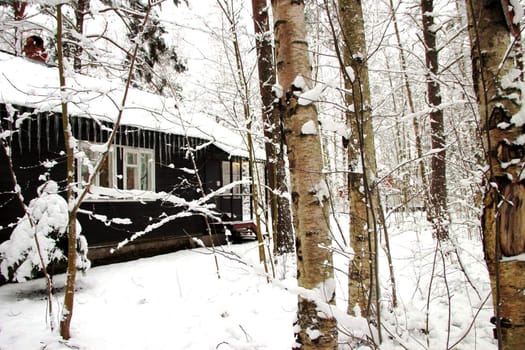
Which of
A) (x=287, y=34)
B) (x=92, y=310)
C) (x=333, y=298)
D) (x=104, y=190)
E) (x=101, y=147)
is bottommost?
(x=92, y=310)

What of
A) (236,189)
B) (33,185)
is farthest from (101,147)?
(236,189)

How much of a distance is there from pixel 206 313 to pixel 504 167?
410 cm

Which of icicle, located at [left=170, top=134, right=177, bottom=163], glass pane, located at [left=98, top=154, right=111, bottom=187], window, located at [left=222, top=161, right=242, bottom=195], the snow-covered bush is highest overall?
icicle, located at [left=170, top=134, right=177, bottom=163]

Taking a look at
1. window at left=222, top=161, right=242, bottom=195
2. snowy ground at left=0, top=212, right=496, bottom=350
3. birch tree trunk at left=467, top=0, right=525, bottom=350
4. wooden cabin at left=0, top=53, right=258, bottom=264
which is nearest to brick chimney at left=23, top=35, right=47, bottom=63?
wooden cabin at left=0, top=53, right=258, bottom=264

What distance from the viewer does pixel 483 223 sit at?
1.74 m

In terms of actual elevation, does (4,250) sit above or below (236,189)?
below

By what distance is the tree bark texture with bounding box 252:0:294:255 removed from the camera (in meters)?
6.11

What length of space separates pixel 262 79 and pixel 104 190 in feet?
14.5

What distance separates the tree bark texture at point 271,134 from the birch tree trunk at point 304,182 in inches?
145

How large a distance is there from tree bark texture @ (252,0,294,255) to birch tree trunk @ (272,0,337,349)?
12.1ft

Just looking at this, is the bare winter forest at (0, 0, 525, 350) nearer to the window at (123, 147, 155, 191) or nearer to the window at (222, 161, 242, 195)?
the window at (123, 147, 155, 191)

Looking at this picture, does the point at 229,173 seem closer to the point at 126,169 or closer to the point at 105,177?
the point at 126,169

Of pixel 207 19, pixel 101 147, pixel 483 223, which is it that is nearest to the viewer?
pixel 483 223

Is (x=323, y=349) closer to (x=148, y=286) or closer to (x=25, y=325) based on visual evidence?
(x=25, y=325)
